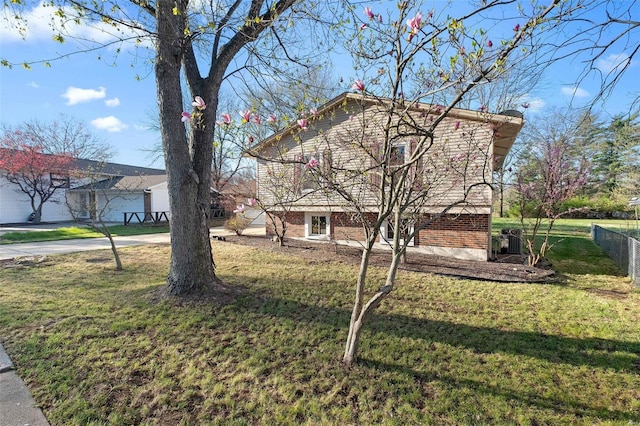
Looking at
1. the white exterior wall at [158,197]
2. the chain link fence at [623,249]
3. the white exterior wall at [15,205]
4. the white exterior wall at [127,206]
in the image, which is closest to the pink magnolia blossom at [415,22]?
the chain link fence at [623,249]

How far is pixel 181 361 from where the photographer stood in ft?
11.5

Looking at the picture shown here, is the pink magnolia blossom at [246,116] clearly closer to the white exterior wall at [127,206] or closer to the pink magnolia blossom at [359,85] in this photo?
the pink magnolia blossom at [359,85]

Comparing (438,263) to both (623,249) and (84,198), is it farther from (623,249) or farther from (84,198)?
(84,198)

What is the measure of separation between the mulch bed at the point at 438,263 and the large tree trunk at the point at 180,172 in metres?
4.18

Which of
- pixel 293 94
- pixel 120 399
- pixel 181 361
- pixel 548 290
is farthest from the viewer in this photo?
pixel 548 290

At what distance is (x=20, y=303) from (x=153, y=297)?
2292 mm

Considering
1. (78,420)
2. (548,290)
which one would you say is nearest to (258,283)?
(78,420)

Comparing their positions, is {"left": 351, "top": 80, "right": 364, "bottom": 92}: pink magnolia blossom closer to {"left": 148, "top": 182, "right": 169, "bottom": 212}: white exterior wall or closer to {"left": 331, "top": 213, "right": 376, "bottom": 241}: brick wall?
{"left": 331, "top": 213, "right": 376, "bottom": 241}: brick wall

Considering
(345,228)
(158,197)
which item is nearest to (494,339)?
(345,228)

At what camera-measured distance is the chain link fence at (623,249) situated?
6.94m

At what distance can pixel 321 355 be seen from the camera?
3676mm

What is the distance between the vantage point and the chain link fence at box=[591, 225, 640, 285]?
694 centimetres

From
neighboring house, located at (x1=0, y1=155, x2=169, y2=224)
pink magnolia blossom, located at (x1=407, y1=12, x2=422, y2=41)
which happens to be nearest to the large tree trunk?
pink magnolia blossom, located at (x1=407, y1=12, x2=422, y2=41)

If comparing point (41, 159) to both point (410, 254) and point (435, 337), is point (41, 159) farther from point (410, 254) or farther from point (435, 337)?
point (435, 337)
